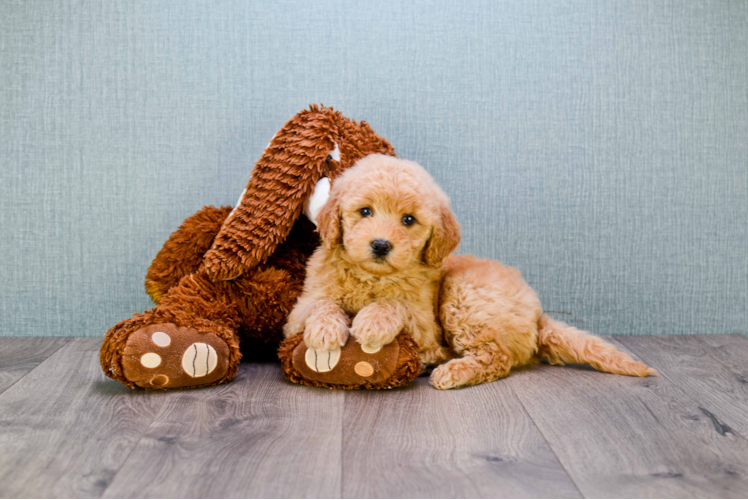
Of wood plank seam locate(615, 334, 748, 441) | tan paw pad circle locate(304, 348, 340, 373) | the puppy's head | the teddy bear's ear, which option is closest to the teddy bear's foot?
tan paw pad circle locate(304, 348, 340, 373)

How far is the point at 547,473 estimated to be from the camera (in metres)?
1.07

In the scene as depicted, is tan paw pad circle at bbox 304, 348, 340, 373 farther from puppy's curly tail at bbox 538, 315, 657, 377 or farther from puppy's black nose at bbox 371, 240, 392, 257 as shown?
puppy's curly tail at bbox 538, 315, 657, 377

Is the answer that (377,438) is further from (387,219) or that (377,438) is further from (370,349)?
(387,219)

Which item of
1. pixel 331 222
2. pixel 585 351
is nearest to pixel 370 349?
pixel 331 222

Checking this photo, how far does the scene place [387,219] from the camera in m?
1.42

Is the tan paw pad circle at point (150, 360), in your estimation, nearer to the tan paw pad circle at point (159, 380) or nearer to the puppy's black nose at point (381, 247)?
the tan paw pad circle at point (159, 380)

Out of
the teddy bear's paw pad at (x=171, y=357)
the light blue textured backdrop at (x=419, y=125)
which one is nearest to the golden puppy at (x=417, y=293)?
the teddy bear's paw pad at (x=171, y=357)

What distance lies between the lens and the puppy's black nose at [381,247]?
1.38 meters

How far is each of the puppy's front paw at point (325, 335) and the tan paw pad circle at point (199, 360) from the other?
23 centimetres

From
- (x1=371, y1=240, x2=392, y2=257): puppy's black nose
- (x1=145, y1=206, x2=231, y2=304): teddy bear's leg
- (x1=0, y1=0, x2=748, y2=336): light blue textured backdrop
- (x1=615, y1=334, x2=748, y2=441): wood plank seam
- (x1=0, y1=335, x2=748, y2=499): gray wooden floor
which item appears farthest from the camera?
(x1=0, y1=0, x2=748, y2=336): light blue textured backdrop

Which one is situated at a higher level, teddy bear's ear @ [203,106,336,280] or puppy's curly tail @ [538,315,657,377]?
teddy bear's ear @ [203,106,336,280]

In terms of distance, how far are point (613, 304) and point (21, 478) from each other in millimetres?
1774

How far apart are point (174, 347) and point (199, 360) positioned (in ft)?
0.22

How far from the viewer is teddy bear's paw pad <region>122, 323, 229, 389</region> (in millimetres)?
1381
